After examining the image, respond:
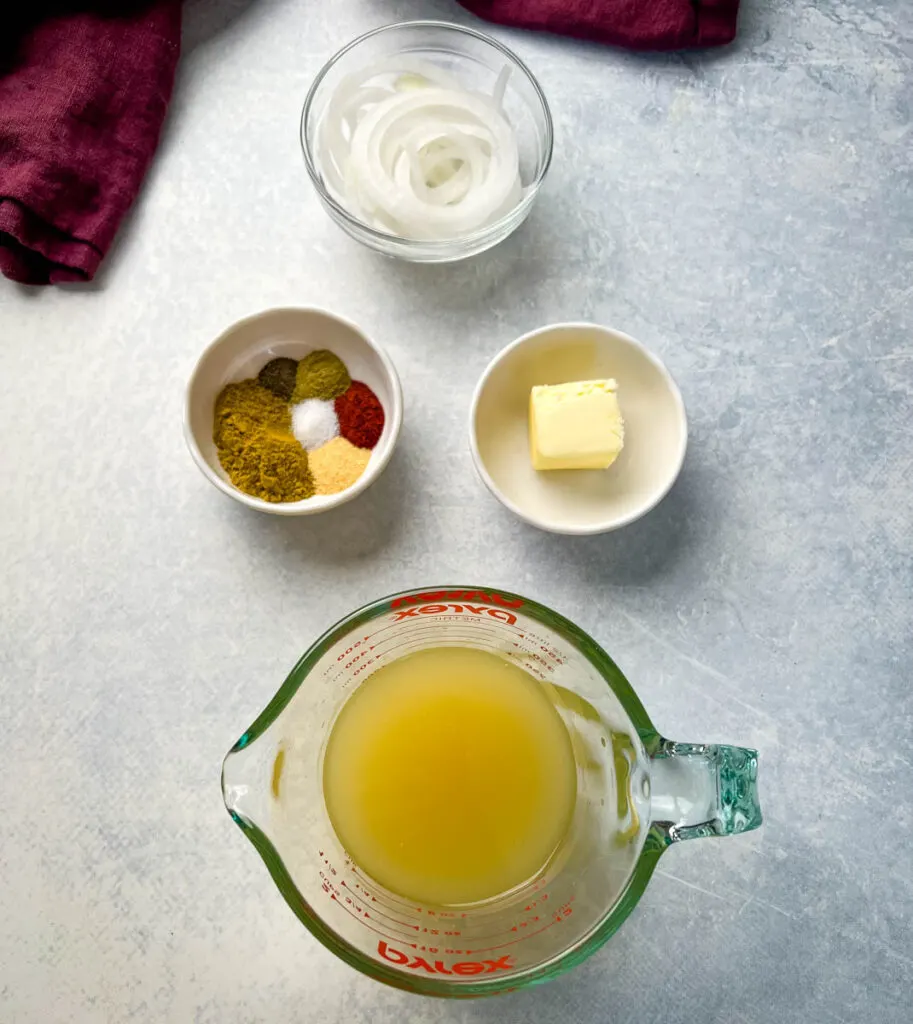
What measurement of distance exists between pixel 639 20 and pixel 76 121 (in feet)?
2.94

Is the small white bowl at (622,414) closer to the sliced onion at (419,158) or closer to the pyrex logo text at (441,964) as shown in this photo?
the sliced onion at (419,158)

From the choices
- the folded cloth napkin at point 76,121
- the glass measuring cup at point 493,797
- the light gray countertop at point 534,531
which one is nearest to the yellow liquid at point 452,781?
the glass measuring cup at point 493,797

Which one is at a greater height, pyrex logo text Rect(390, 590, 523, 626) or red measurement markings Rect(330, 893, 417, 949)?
pyrex logo text Rect(390, 590, 523, 626)

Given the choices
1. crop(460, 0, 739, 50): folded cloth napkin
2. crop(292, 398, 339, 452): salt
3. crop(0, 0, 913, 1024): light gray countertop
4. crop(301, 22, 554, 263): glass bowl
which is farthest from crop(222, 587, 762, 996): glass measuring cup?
crop(460, 0, 739, 50): folded cloth napkin

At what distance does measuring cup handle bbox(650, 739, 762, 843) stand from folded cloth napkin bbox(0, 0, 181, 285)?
1.13 metres

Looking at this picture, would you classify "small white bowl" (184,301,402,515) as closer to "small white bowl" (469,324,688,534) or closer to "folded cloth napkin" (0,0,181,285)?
"small white bowl" (469,324,688,534)

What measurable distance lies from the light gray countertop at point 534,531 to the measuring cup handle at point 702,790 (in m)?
0.36

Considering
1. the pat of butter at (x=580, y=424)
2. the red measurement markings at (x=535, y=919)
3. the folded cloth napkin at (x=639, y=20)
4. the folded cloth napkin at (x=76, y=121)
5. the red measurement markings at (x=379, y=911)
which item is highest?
the folded cloth napkin at (x=639, y=20)

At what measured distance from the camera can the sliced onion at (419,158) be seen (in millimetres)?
1495

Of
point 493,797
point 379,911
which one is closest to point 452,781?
point 493,797

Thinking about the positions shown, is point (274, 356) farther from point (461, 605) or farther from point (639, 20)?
point (639, 20)

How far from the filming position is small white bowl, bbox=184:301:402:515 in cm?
144

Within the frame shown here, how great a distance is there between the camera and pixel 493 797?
4.08 feet

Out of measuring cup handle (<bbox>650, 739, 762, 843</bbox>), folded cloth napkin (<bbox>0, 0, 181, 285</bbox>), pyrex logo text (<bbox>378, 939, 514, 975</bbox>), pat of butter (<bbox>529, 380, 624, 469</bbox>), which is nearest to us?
measuring cup handle (<bbox>650, 739, 762, 843</bbox>)
